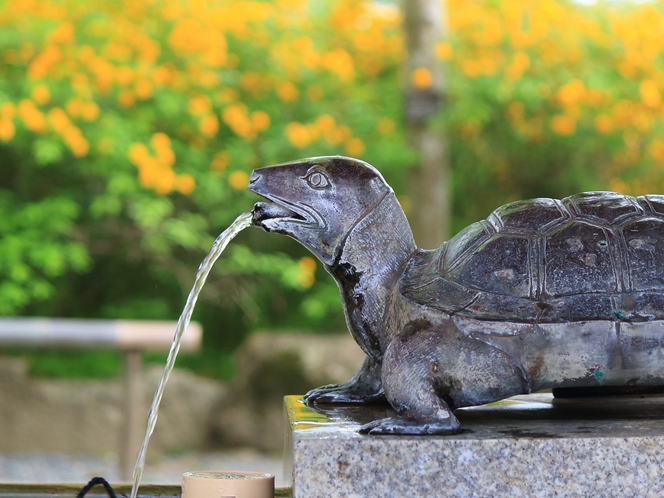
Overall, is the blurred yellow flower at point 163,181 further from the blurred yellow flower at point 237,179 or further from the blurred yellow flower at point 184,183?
the blurred yellow flower at point 237,179

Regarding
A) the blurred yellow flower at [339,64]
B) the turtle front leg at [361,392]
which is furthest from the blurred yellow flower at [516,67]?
the turtle front leg at [361,392]

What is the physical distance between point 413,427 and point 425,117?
14.1 feet

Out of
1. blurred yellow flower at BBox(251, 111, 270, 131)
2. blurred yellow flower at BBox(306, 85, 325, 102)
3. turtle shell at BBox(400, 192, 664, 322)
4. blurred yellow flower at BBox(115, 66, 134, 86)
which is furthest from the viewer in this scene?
blurred yellow flower at BBox(306, 85, 325, 102)

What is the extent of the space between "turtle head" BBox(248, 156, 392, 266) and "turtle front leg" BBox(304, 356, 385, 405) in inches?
15.4

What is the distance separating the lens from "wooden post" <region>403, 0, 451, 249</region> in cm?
566

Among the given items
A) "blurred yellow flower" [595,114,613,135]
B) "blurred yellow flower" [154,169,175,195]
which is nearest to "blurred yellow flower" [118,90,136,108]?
"blurred yellow flower" [154,169,175,195]

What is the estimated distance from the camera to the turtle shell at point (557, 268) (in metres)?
1.71

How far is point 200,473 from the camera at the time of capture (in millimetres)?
1830

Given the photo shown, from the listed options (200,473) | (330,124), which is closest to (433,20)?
(330,124)

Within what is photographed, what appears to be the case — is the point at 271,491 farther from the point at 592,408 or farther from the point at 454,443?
the point at 592,408

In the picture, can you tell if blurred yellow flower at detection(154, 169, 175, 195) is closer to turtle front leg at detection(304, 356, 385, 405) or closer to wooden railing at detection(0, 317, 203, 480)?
wooden railing at detection(0, 317, 203, 480)

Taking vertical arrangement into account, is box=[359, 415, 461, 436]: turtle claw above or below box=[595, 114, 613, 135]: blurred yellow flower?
below

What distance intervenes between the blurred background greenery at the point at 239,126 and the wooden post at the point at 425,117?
9cm

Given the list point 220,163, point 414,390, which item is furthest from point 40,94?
point 414,390
